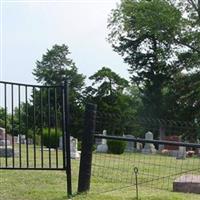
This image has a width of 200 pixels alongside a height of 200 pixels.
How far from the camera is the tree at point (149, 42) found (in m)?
45.7

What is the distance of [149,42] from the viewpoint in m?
57.0

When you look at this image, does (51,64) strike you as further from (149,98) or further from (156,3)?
(156,3)

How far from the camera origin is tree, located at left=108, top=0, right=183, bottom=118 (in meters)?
45.7

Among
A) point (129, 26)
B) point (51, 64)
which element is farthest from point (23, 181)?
point (51, 64)

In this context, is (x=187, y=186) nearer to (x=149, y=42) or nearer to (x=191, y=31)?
(x=191, y=31)

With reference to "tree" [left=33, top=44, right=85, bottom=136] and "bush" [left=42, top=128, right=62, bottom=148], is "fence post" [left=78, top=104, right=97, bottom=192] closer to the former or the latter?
"bush" [left=42, top=128, right=62, bottom=148]

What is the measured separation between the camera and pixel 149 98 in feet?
189

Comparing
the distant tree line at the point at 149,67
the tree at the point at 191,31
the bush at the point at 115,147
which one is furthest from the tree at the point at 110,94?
the bush at the point at 115,147

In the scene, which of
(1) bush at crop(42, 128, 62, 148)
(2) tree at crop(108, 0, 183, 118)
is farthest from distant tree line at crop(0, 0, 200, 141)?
(1) bush at crop(42, 128, 62, 148)

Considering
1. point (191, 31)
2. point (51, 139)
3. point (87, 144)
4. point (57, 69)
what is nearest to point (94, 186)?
point (87, 144)

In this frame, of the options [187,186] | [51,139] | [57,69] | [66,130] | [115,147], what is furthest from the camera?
[57,69]

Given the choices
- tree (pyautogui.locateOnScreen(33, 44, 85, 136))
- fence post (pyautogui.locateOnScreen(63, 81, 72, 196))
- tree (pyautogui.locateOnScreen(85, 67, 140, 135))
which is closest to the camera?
fence post (pyautogui.locateOnScreen(63, 81, 72, 196))

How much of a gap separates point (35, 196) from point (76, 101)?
52.9 metres

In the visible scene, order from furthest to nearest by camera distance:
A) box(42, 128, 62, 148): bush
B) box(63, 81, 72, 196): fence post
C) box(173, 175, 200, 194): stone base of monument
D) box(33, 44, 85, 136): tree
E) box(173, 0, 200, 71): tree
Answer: box(33, 44, 85, 136): tree → box(173, 0, 200, 71): tree → box(173, 175, 200, 194): stone base of monument → box(42, 128, 62, 148): bush → box(63, 81, 72, 196): fence post
